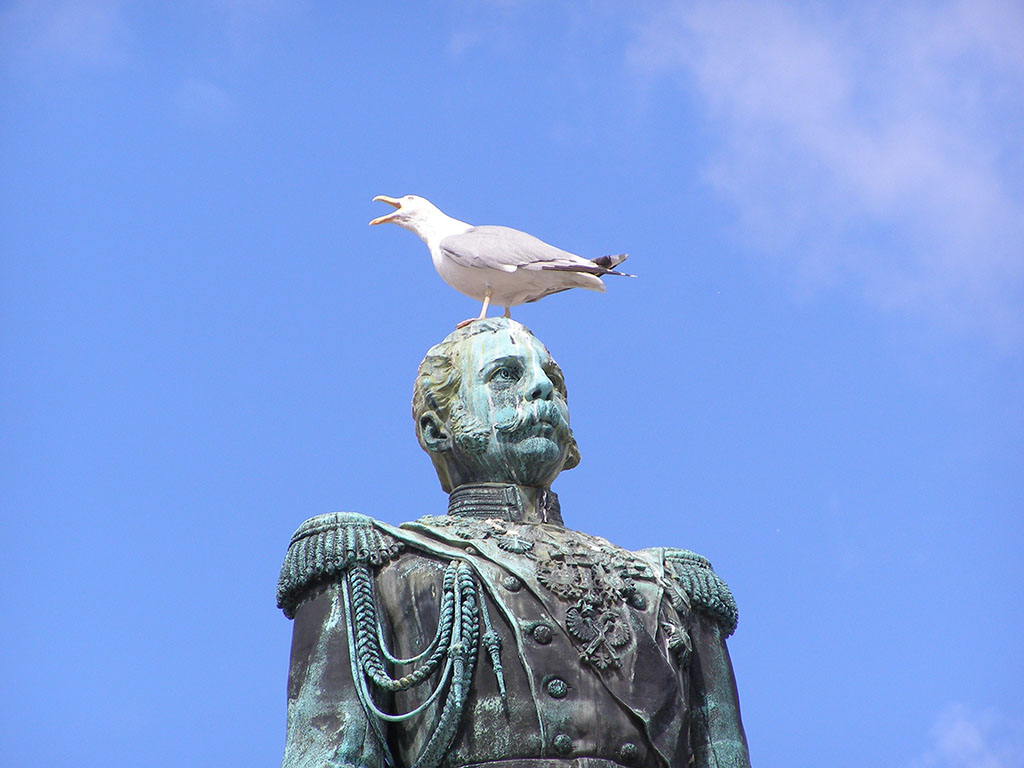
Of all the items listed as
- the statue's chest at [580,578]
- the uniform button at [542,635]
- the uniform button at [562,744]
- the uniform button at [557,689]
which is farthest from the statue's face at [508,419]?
the uniform button at [562,744]

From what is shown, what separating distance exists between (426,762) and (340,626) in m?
0.84

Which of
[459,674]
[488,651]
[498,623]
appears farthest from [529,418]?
[459,674]

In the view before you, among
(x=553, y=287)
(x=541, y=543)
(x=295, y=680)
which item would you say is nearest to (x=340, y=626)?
(x=295, y=680)

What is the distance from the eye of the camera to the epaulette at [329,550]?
10297 millimetres

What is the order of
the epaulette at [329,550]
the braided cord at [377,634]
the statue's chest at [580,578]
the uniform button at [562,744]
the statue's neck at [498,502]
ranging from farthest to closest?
the statue's neck at [498,502] → the epaulette at [329,550] → the statue's chest at [580,578] → the braided cord at [377,634] → the uniform button at [562,744]

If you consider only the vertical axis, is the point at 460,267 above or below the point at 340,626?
above

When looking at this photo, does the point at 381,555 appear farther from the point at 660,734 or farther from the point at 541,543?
the point at 660,734

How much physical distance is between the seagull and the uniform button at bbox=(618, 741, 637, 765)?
4.14m

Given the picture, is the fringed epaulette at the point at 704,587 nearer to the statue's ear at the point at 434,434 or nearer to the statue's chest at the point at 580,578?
the statue's chest at the point at 580,578

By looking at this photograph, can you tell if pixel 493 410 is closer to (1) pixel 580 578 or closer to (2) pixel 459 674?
(1) pixel 580 578

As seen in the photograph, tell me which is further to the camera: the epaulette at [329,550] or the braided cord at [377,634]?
the epaulette at [329,550]

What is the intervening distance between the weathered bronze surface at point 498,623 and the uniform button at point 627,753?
1 centimetres

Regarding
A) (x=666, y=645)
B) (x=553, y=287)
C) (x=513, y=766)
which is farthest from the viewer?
(x=553, y=287)

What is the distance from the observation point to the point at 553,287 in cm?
1380
